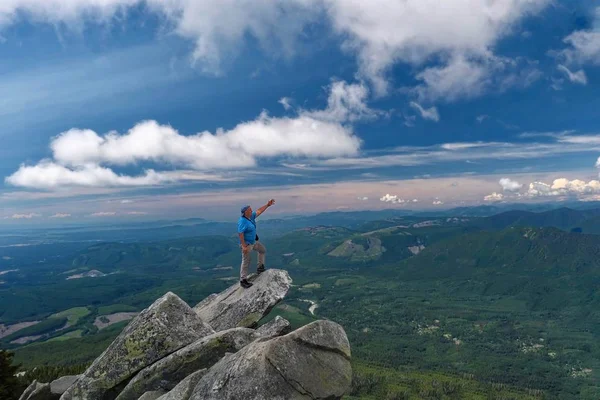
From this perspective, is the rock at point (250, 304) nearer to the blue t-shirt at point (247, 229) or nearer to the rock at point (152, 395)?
the blue t-shirt at point (247, 229)

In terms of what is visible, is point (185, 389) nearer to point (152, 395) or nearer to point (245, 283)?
point (152, 395)

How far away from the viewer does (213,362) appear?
24.4 m

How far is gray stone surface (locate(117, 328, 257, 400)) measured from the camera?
23938mm

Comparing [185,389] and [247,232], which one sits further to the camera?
[247,232]

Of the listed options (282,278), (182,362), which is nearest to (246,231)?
(282,278)

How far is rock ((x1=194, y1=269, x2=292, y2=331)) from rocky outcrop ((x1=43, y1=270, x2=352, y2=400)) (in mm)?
123

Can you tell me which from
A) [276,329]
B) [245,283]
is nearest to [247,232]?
[245,283]

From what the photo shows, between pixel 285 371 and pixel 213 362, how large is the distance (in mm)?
7113

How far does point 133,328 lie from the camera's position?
2694 cm

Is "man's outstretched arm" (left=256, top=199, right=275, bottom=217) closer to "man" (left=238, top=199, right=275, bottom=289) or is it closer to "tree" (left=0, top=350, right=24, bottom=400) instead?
"man" (left=238, top=199, right=275, bottom=289)

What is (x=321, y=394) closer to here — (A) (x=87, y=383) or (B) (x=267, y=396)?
(B) (x=267, y=396)

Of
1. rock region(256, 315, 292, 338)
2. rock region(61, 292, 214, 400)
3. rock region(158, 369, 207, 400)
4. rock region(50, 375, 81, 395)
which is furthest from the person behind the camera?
rock region(50, 375, 81, 395)

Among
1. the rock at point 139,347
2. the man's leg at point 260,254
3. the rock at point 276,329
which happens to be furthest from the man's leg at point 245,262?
the rock at point 139,347

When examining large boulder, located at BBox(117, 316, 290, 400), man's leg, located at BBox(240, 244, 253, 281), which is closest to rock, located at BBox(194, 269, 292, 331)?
man's leg, located at BBox(240, 244, 253, 281)
